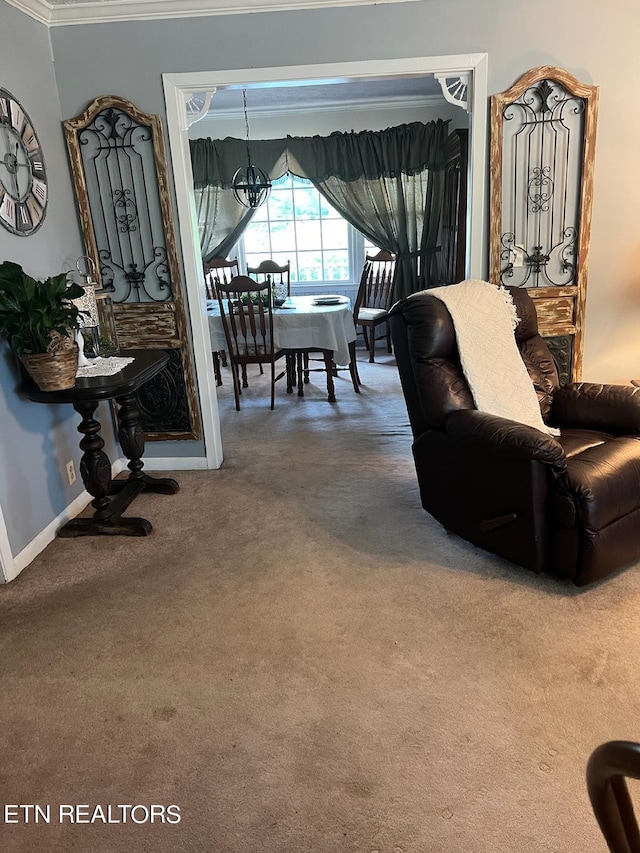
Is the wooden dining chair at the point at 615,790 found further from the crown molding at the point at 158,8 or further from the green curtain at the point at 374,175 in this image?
the green curtain at the point at 374,175

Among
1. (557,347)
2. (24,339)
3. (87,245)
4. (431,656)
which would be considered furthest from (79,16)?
(431,656)

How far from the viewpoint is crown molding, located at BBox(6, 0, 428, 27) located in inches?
116

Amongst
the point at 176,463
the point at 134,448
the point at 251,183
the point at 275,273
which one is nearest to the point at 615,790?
the point at 134,448

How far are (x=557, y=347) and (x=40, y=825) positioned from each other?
123 inches

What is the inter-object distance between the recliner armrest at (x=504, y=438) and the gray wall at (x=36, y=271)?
1.87m

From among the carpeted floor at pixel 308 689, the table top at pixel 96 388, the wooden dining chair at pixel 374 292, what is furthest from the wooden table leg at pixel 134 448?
the wooden dining chair at pixel 374 292

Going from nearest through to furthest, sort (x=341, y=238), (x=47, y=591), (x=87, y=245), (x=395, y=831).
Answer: (x=395, y=831) → (x=47, y=591) → (x=87, y=245) → (x=341, y=238)

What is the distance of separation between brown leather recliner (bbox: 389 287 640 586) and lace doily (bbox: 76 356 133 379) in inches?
52.7

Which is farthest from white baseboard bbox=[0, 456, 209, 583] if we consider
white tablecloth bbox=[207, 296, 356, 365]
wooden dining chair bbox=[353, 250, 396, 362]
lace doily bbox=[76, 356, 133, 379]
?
wooden dining chair bbox=[353, 250, 396, 362]

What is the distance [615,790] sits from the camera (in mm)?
683

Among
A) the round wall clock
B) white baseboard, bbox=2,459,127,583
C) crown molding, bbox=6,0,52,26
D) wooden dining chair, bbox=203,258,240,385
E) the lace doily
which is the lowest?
white baseboard, bbox=2,459,127,583

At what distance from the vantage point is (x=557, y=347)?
133 inches

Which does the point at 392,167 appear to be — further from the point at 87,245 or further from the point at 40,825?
the point at 40,825

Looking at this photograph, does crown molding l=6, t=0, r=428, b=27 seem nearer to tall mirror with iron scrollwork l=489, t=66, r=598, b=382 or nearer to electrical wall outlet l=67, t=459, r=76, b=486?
tall mirror with iron scrollwork l=489, t=66, r=598, b=382
